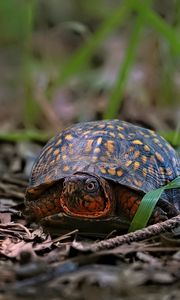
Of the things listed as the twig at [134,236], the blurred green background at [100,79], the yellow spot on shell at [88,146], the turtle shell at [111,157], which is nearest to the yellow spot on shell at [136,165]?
the turtle shell at [111,157]

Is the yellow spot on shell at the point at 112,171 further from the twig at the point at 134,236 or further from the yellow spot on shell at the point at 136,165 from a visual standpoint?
the twig at the point at 134,236

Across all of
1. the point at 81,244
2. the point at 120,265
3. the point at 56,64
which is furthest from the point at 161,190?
the point at 56,64

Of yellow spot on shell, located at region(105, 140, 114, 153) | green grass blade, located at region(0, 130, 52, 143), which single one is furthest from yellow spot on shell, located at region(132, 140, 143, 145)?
green grass blade, located at region(0, 130, 52, 143)

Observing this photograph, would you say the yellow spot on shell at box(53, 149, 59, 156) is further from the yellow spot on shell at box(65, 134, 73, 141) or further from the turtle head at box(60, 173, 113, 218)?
the turtle head at box(60, 173, 113, 218)

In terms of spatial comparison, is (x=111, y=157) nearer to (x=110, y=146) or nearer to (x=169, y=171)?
(x=110, y=146)

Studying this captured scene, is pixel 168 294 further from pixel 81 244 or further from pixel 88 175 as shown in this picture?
pixel 88 175

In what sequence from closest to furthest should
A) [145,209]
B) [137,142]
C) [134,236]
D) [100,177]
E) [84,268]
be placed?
[84,268] < [134,236] < [145,209] < [100,177] < [137,142]

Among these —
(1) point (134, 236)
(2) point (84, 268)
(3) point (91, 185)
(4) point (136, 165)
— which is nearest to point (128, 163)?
(4) point (136, 165)
